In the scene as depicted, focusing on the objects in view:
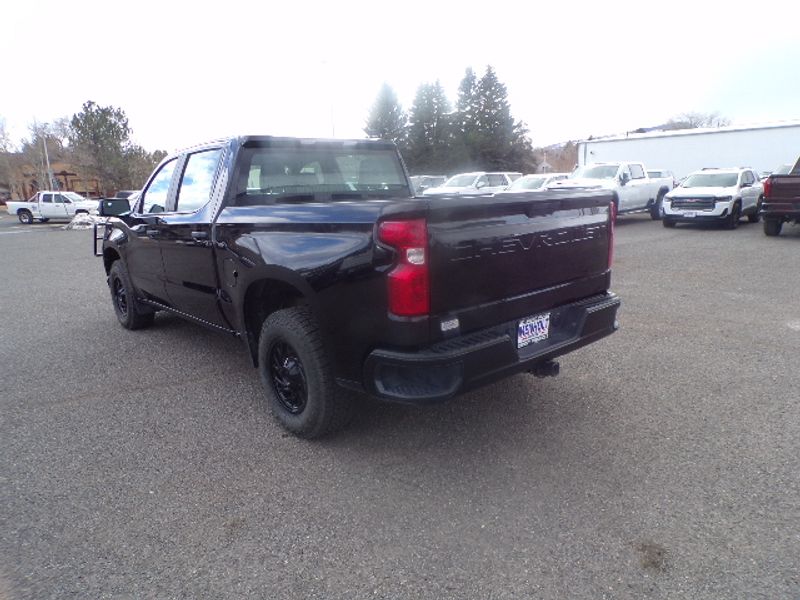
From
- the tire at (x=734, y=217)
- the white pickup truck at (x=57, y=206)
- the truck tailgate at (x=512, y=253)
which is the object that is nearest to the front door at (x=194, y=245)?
the truck tailgate at (x=512, y=253)

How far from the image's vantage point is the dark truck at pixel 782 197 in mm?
11875

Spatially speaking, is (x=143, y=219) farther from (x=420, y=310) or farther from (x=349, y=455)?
(x=420, y=310)

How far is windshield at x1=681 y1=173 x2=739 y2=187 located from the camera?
52.9ft

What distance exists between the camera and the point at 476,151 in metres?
→ 52.2

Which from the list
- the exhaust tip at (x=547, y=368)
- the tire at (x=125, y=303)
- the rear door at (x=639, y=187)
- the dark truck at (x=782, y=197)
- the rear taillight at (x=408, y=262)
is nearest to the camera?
the rear taillight at (x=408, y=262)

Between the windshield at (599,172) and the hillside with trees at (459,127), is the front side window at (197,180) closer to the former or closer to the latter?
the windshield at (599,172)

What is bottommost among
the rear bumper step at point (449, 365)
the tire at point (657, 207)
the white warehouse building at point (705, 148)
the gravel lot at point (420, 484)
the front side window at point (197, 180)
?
the gravel lot at point (420, 484)

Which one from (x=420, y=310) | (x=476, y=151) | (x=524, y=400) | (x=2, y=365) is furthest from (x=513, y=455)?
(x=476, y=151)

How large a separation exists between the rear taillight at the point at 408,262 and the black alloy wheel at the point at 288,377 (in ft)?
3.28

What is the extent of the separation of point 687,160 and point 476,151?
2924 cm

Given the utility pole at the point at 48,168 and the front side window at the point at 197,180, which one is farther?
the utility pole at the point at 48,168

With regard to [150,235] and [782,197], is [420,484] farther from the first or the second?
[782,197]

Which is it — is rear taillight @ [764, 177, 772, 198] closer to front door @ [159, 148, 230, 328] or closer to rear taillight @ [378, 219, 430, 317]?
front door @ [159, 148, 230, 328]

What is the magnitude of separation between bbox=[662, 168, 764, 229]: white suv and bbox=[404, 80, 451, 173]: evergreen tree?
119ft
